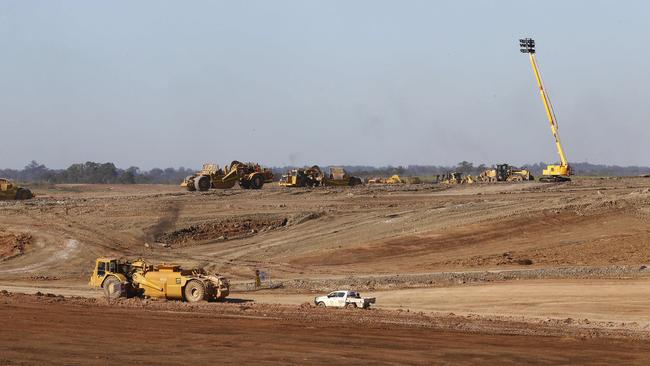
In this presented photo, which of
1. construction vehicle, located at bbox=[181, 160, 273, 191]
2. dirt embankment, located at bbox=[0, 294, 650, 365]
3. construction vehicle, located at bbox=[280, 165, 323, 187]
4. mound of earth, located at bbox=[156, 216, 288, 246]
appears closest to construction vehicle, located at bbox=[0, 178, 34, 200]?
construction vehicle, located at bbox=[181, 160, 273, 191]

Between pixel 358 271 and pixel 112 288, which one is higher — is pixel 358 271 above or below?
below

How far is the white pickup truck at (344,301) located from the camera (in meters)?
35.8

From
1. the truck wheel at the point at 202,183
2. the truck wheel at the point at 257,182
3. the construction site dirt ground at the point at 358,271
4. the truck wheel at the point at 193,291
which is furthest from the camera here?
the truck wheel at the point at 257,182

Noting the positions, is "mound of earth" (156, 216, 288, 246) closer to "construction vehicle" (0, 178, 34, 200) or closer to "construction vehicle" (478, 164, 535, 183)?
"construction vehicle" (0, 178, 34, 200)

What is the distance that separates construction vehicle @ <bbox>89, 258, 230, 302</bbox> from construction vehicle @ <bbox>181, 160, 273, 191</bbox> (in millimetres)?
44443

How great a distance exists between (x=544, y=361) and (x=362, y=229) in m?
37.1

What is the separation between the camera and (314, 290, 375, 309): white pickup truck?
35844 mm

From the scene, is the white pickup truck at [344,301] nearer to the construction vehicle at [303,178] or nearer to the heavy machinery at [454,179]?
the construction vehicle at [303,178]

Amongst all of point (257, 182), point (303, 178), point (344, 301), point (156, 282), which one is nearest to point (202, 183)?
point (257, 182)

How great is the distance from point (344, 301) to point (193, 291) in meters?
5.51

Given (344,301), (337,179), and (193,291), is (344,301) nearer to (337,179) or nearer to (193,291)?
(193,291)

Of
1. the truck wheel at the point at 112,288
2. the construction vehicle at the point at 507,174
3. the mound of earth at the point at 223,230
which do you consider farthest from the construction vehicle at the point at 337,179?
the truck wheel at the point at 112,288

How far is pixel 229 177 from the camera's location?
84.4m

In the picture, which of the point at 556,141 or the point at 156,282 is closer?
the point at 156,282
